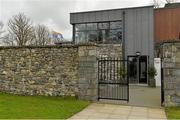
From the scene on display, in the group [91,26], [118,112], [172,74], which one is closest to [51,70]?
[118,112]

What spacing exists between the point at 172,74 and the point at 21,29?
28.3 meters

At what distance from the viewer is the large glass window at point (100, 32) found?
72.4 ft

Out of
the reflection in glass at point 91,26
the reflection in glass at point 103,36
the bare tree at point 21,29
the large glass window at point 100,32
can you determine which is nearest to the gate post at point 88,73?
the large glass window at point 100,32

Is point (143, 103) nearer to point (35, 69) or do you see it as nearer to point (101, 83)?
point (101, 83)

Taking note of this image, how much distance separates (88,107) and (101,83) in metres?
1.78

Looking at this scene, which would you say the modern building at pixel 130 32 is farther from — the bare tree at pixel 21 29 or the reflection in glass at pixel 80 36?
the bare tree at pixel 21 29

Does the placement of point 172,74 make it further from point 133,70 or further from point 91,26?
point 91,26

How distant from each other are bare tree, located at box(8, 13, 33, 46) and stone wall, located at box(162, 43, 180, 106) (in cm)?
2616

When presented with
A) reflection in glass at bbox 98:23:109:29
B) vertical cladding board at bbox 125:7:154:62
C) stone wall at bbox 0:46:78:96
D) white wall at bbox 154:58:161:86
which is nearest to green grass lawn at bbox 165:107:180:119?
stone wall at bbox 0:46:78:96

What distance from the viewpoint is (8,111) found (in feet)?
26.6

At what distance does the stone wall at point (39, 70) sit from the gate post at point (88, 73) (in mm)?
316

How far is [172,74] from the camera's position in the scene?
31.8 ft

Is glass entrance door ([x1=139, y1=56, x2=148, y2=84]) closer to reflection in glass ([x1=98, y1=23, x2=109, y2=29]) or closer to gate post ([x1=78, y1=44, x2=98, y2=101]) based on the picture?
reflection in glass ([x1=98, y1=23, x2=109, y2=29])

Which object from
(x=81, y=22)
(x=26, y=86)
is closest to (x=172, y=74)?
(x=26, y=86)
